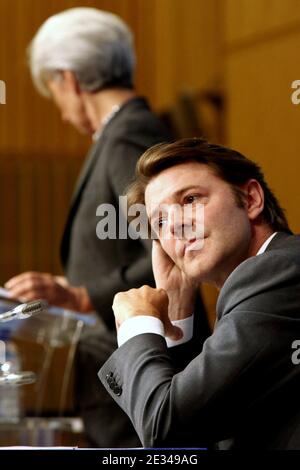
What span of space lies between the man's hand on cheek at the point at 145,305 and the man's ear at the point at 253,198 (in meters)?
0.17

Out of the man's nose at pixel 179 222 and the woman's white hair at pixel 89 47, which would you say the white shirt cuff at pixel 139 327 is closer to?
the man's nose at pixel 179 222

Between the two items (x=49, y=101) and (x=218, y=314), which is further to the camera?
(x=49, y=101)

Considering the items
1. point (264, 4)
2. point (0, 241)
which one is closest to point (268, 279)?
point (264, 4)

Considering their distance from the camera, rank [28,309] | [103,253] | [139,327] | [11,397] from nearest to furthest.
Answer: [139,327], [28,309], [103,253], [11,397]

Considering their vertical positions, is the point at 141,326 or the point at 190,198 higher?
the point at 190,198

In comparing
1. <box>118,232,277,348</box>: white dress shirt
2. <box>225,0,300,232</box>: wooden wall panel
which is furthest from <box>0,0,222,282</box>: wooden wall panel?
<box>118,232,277,348</box>: white dress shirt

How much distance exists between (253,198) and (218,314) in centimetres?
18

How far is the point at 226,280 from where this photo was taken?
4.58 feet

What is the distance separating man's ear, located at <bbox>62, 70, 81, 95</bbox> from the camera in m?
2.38

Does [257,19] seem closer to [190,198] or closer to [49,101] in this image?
[49,101]

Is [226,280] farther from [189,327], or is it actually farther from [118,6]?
[118,6]

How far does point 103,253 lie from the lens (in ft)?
7.22

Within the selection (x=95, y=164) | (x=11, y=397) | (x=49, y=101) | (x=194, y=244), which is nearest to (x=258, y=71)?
(x=49, y=101)
